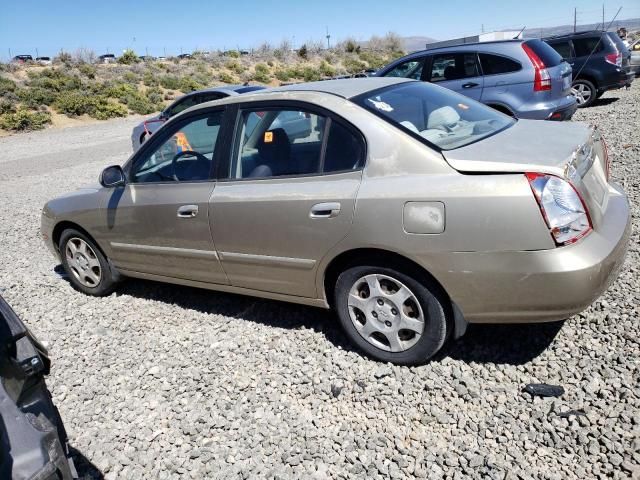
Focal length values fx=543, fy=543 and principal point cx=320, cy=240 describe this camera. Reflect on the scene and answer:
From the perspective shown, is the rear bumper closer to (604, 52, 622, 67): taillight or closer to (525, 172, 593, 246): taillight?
(525, 172, 593, 246): taillight

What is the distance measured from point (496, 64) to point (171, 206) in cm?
699

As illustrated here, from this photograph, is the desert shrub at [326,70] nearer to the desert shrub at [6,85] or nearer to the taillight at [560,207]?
the desert shrub at [6,85]

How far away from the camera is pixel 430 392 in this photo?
3039mm

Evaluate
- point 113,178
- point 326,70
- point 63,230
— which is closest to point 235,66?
point 326,70

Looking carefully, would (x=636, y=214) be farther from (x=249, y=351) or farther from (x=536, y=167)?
(x=249, y=351)

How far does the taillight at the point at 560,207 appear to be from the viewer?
8.60ft

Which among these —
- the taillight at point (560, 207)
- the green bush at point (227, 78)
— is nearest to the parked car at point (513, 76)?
the taillight at point (560, 207)

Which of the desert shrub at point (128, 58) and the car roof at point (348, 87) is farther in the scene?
the desert shrub at point (128, 58)

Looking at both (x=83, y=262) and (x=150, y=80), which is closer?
(x=83, y=262)

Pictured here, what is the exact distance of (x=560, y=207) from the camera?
2.66m

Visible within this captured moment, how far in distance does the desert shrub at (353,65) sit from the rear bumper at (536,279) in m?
46.1

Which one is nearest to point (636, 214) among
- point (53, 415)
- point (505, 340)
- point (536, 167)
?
point (505, 340)

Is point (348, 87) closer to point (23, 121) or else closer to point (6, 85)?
point (23, 121)

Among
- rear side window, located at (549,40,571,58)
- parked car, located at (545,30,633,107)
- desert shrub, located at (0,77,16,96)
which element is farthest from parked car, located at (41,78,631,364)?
desert shrub, located at (0,77,16,96)
